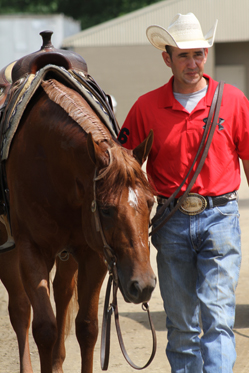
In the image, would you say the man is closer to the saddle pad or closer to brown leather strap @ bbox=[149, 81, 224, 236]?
brown leather strap @ bbox=[149, 81, 224, 236]

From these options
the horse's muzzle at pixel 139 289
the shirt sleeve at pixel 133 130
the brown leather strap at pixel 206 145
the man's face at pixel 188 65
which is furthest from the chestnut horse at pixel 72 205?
the man's face at pixel 188 65

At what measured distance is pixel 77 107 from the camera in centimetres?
276

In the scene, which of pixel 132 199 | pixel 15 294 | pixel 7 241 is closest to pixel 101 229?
pixel 132 199

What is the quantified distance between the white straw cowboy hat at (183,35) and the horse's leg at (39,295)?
1309 millimetres

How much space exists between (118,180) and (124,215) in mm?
161

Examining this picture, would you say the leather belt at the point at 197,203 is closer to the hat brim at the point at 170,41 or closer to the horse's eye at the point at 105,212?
the horse's eye at the point at 105,212

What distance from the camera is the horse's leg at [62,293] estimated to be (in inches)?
138

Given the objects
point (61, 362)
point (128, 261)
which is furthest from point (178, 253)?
point (61, 362)

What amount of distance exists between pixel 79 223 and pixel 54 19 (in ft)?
56.1

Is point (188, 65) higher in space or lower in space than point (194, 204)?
higher

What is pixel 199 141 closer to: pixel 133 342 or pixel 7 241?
pixel 7 241

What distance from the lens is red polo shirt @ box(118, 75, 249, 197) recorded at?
2621mm

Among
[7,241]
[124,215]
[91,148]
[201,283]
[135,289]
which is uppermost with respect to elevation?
[91,148]

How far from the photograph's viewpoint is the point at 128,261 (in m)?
2.24
